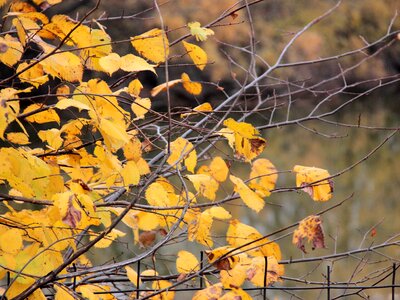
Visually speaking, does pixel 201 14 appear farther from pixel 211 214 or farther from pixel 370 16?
pixel 211 214

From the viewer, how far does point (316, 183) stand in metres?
1.78

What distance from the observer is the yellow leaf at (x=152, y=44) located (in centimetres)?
164

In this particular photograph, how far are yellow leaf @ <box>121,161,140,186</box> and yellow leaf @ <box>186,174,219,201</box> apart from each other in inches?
9.0

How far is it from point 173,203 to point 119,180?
7.8 inches

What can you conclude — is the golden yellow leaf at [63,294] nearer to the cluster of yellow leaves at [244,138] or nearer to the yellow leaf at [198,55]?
the cluster of yellow leaves at [244,138]

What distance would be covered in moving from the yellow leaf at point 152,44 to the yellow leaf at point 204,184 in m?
0.28

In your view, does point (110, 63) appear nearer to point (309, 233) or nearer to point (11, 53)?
point (11, 53)

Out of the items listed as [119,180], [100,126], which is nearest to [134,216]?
[119,180]

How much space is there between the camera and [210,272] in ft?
5.55

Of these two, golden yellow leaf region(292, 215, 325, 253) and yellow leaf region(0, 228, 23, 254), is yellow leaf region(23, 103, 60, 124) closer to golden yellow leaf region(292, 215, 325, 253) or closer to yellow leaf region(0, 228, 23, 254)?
yellow leaf region(0, 228, 23, 254)

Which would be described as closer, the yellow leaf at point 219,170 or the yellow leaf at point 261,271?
the yellow leaf at point 261,271

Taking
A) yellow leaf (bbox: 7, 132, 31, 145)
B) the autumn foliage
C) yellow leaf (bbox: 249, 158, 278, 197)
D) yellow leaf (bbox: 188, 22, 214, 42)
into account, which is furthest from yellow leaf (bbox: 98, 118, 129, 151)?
yellow leaf (bbox: 249, 158, 278, 197)

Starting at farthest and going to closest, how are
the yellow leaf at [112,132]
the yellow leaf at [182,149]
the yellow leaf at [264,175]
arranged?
the yellow leaf at [264,175] → the yellow leaf at [182,149] → the yellow leaf at [112,132]

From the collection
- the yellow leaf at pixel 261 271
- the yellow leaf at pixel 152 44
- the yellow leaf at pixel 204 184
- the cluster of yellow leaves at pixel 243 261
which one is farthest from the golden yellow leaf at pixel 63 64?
the yellow leaf at pixel 261 271
